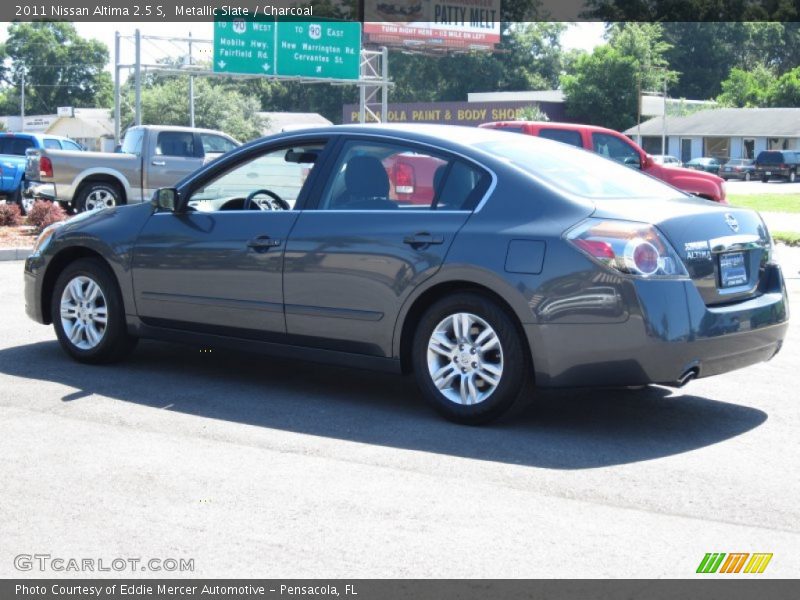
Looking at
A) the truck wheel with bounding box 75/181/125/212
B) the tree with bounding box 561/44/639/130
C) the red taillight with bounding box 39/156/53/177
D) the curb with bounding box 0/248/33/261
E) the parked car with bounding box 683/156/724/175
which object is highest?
the tree with bounding box 561/44/639/130

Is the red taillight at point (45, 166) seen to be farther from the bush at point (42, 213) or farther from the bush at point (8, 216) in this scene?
the bush at point (42, 213)

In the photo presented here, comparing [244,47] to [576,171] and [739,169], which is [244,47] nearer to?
[576,171]

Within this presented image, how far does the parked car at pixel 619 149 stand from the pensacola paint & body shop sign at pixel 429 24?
39.1 m

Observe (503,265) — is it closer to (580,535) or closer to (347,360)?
(347,360)

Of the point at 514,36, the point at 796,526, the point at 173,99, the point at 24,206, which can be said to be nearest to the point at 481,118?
the point at 173,99

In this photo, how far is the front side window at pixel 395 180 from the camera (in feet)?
22.2

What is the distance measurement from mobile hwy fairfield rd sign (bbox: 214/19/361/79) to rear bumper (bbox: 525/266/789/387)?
31.3 meters

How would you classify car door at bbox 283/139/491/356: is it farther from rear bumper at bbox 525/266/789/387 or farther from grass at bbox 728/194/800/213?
grass at bbox 728/194/800/213

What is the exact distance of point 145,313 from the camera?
7.90 metres

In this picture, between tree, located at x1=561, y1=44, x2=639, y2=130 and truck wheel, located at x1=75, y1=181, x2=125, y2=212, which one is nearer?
truck wheel, located at x1=75, y1=181, x2=125, y2=212

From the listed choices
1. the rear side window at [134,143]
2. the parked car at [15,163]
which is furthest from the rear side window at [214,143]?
the parked car at [15,163]

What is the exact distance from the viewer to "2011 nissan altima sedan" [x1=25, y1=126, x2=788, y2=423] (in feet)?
20.4

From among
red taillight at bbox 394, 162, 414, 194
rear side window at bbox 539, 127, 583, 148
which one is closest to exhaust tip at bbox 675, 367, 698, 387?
red taillight at bbox 394, 162, 414, 194
